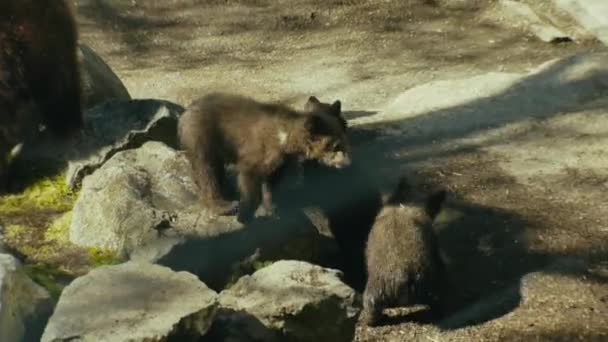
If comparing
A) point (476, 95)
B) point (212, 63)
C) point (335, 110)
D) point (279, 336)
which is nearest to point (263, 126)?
point (335, 110)

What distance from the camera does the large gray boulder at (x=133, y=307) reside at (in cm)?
424

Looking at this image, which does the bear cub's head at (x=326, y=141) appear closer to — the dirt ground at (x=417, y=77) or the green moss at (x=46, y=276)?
the dirt ground at (x=417, y=77)

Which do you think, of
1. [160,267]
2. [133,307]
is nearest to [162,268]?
[160,267]

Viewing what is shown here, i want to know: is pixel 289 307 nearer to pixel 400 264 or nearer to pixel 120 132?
pixel 400 264

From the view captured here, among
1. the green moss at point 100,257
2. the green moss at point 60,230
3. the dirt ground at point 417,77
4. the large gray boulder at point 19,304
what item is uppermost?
the large gray boulder at point 19,304

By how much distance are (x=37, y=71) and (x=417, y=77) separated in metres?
4.09

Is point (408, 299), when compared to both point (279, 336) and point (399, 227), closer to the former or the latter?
point (399, 227)

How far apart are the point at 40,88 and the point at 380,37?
5.07 m

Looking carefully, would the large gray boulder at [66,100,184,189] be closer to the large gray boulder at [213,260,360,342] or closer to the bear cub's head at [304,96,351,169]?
the bear cub's head at [304,96,351,169]

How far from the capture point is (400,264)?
539 cm

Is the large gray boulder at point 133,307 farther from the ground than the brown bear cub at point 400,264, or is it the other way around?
the large gray boulder at point 133,307

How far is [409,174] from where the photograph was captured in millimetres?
6895

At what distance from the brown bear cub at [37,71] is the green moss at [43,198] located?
243mm

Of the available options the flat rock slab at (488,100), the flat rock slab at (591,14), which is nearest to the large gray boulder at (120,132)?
the flat rock slab at (488,100)
